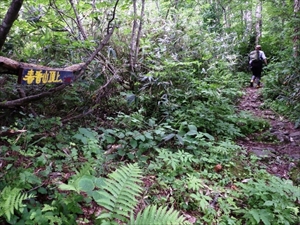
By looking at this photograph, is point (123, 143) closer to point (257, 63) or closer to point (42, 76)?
point (42, 76)

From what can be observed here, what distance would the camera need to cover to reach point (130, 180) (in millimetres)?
1762

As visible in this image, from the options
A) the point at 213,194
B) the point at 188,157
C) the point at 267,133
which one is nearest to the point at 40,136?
the point at 188,157

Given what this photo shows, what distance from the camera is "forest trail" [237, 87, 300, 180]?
3415mm

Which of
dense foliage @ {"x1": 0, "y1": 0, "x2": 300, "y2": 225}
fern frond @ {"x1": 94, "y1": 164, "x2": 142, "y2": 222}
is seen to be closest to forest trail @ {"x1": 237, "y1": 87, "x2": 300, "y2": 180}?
dense foliage @ {"x1": 0, "y1": 0, "x2": 300, "y2": 225}

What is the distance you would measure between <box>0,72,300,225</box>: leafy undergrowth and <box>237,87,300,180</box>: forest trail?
28 cm

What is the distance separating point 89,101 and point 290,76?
5.34 m

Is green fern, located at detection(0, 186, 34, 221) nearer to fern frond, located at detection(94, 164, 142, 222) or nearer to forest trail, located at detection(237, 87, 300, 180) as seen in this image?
fern frond, located at detection(94, 164, 142, 222)

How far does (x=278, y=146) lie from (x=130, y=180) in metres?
3.31

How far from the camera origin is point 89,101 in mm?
4102

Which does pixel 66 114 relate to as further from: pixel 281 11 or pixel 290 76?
pixel 290 76

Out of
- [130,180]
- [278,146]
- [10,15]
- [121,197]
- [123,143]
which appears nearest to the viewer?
[121,197]

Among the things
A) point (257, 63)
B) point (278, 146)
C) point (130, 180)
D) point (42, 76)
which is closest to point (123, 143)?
point (42, 76)

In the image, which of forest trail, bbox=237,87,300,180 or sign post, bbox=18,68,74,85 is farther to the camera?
forest trail, bbox=237,87,300,180

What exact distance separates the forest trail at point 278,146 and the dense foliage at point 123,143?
198 mm
